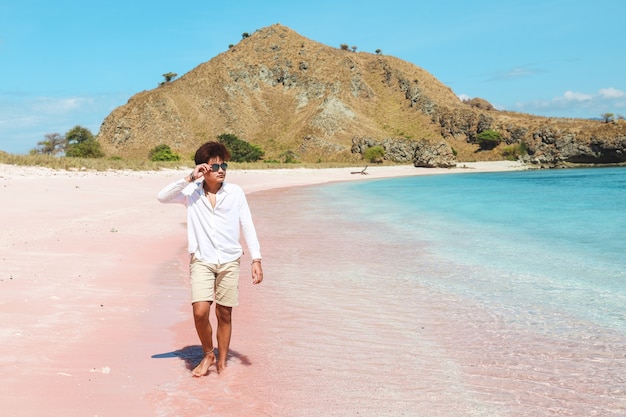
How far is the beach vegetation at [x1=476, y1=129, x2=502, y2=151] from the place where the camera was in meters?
110

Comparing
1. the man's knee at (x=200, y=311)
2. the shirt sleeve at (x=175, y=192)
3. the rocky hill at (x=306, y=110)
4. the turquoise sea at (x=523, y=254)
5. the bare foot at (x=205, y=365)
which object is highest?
the rocky hill at (x=306, y=110)

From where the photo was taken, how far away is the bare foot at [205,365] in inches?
179

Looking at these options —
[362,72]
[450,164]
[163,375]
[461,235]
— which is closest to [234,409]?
[163,375]

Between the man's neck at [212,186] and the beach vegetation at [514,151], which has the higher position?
the beach vegetation at [514,151]

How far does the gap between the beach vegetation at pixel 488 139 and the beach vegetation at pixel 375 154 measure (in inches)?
1225

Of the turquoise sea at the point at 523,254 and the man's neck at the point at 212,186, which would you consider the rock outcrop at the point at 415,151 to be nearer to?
the turquoise sea at the point at 523,254

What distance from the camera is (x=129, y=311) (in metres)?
6.25

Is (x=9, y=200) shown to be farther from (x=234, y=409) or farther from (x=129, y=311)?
(x=234, y=409)

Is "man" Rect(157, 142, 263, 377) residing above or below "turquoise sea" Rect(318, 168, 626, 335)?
above

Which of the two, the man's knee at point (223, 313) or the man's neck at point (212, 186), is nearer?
the man's neck at point (212, 186)

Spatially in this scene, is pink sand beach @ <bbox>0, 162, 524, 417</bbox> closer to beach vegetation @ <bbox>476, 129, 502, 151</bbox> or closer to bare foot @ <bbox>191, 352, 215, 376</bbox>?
bare foot @ <bbox>191, 352, 215, 376</bbox>

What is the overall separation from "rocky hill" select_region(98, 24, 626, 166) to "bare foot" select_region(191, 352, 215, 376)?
86.0 meters

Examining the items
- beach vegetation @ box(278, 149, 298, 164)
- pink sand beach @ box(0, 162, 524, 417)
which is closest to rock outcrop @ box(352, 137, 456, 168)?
beach vegetation @ box(278, 149, 298, 164)

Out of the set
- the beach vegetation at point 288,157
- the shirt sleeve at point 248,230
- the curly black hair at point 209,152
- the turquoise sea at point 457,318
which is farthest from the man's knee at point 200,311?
the beach vegetation at point 288,157
